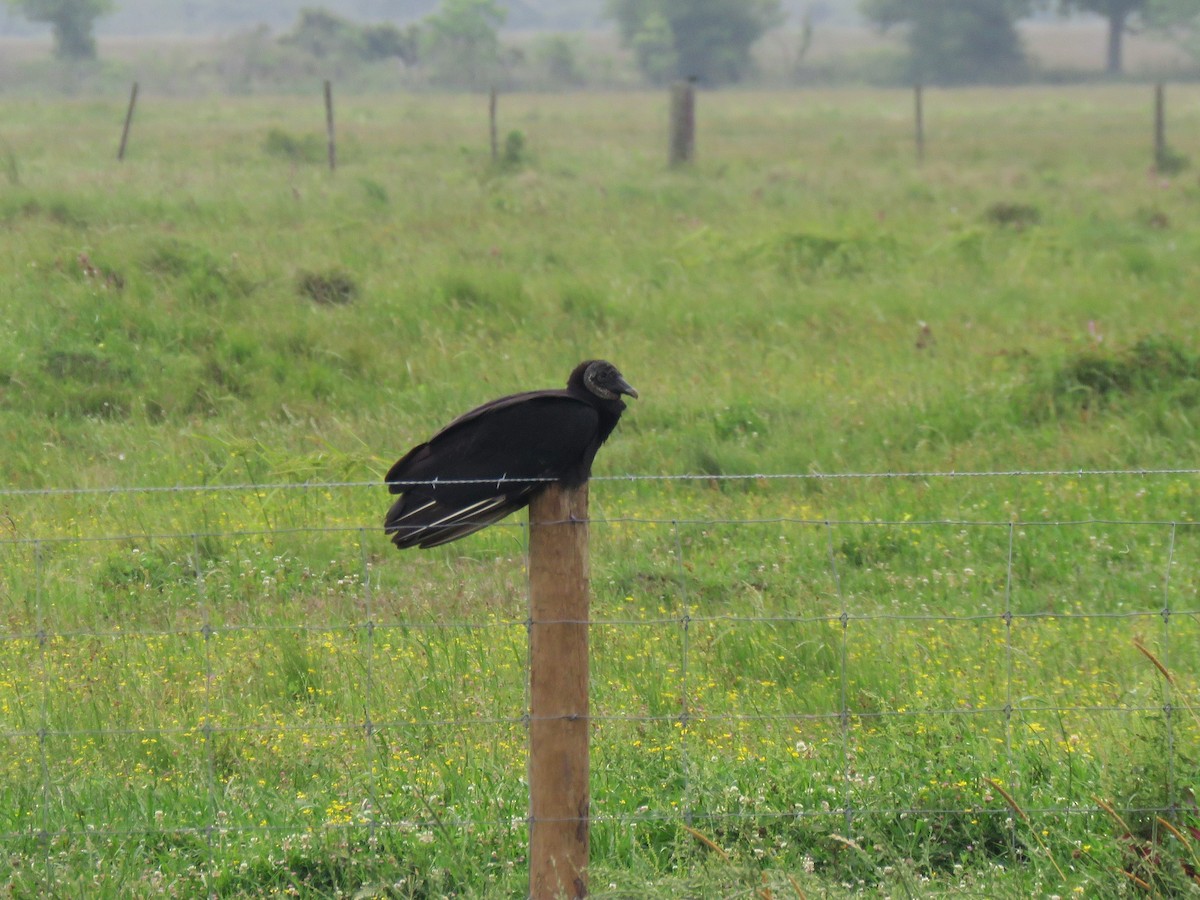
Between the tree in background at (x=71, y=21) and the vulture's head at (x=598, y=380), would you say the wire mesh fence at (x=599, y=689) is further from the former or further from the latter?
the tree in background at (x=71, y=21)

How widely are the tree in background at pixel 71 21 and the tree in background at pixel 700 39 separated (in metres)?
27.6

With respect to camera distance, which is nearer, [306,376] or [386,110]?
[306,376]

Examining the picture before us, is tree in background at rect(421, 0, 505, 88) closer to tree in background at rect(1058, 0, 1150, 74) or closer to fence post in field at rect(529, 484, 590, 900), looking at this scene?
tree in background at rect(1058, 0, 1150, 74)

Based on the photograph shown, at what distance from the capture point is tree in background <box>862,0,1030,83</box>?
73.3 m

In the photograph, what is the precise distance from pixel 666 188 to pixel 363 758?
13499 millimetres

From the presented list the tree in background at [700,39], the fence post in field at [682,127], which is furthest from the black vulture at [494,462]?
the tree in background at [700,39]

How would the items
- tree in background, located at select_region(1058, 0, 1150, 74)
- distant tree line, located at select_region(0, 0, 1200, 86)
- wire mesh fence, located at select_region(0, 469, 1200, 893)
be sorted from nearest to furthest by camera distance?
1. wire mesh fence, located at select_region(0, 469, 1200, 893)
2. distant tree line, located at select_region(0, 0, 1200, 86)
3. tree in background, located at select_region(1058, 0, 1150, 74)

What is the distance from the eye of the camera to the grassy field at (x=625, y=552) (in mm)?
3805

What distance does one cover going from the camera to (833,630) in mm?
5352

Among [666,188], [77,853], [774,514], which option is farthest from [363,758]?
[666,188]

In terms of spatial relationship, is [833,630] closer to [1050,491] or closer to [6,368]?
[1050,491]

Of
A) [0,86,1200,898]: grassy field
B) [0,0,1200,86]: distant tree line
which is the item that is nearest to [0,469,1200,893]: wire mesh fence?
[0,86,1200,898]: grassy field

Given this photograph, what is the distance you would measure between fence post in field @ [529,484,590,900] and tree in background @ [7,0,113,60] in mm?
69803

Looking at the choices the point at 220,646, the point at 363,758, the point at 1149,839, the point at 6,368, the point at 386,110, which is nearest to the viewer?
the point at 1149,839
